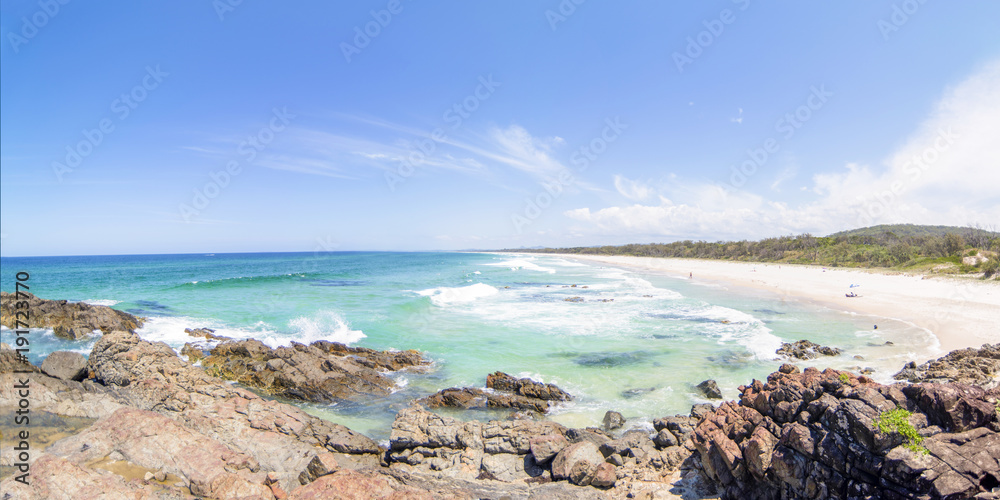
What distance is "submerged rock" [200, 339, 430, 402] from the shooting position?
12.6 meters

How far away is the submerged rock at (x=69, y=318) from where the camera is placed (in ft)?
64.2

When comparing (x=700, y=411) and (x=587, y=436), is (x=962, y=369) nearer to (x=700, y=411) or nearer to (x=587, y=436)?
(x=700, y=411)

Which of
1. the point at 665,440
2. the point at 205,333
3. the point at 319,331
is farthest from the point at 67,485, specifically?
the point at 205,333

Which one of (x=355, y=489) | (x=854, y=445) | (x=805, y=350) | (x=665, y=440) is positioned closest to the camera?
(x=854, y=445)

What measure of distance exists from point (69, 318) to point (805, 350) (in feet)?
112

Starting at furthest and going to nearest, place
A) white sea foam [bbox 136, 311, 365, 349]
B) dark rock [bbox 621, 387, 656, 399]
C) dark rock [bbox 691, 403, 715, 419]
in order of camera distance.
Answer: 1. white sea foam [bbox 136, 311, 365, 349]
2. dark rock [bbox 621, 387, 656, 399]
3. dark rock [bbox 691, 403, 715, 419]

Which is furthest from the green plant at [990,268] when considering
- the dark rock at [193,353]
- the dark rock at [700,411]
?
the dark rock at [193,353]

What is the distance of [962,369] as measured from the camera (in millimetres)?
11234

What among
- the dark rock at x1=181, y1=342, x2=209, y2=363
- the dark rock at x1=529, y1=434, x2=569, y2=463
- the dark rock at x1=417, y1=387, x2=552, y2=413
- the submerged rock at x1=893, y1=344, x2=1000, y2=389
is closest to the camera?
the dark rock at x1=529, y1=434, x2=569, y2=463

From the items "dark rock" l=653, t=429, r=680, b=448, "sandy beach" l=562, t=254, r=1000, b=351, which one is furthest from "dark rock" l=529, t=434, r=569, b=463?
"sandy beach" l=562, t=254, r=1000, b=351

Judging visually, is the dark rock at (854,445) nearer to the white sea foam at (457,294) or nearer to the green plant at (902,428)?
the green plant at (902,428)

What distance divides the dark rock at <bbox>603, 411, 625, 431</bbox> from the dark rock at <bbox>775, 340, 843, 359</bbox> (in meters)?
9.39

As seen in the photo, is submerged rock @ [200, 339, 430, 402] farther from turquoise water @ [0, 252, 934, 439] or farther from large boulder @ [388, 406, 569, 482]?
large boulder @ [388, 406, 569, 482]

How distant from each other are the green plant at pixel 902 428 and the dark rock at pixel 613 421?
571 cm
